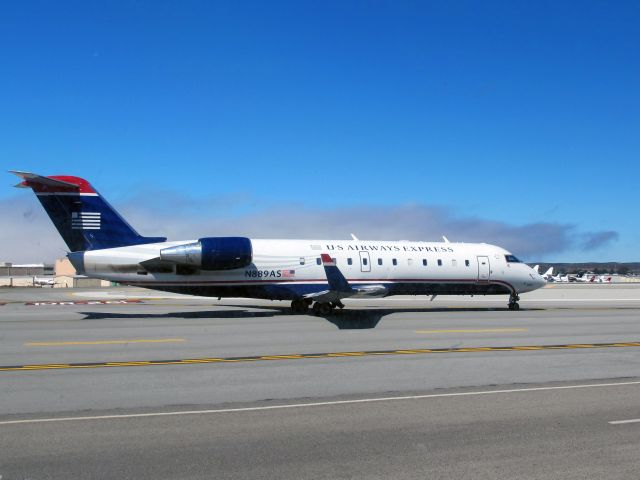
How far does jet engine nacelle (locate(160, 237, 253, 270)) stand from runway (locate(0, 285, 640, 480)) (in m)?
4.88

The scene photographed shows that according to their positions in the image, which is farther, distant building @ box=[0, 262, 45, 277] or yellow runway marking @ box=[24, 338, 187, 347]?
distant building @ box=[0, 262, 45, 277]

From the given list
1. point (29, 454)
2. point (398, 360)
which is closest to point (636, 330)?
point (398, 360)

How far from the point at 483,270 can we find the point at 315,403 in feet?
70.7

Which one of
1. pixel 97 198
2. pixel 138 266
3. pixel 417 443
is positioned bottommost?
pixel 417 443

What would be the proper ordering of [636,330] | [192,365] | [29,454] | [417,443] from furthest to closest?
[636,330] < [192,365] < [417,443] < [29,454]

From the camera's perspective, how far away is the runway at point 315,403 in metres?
6.32

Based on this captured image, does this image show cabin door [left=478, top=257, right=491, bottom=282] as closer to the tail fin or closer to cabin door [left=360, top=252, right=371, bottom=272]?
cabin door [left=360, top=252, right=371, bottom=272]

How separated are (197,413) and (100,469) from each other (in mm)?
2495

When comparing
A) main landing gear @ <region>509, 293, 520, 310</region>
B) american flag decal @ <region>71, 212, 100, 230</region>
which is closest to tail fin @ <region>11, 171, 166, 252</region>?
american flag decal @ <region>71, 212, 100, 230</region>

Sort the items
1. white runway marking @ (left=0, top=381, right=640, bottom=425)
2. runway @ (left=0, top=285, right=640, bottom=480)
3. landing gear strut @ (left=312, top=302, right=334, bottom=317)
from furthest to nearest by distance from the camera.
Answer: landing gear strut @ (left=312, top=302, right=334, bottom=317) < white runway marking @ (left=0, top=381, right=640, bottom=425) < runway @ (left=0, top=285, right=640, bottom=480)

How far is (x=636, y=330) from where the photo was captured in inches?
822

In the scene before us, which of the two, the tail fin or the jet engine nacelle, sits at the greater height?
the tail fin

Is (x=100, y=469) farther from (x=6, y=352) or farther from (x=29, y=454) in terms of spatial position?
(x=6, y=352)

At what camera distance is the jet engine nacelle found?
23500mm
